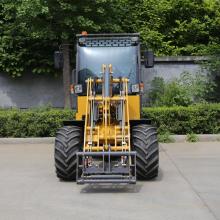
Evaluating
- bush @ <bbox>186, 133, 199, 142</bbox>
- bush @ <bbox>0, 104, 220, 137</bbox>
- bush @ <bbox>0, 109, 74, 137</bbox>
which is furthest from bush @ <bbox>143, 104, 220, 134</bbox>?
bush @ <bbox>0, 109, 74, 137</bbox>

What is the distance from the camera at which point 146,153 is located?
378 inches

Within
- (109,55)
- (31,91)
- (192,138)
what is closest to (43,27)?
(31,91)

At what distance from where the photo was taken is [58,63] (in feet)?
39.4

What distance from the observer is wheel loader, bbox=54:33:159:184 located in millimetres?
9180

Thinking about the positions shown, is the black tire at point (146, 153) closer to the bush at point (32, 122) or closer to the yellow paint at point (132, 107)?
the yellow paint at point (132, 107)

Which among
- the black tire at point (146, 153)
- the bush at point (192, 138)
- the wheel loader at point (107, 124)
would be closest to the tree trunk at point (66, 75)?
the bush at point (192, 138)

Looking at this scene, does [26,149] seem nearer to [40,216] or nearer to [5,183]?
[5,183]

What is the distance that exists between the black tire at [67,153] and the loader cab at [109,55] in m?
1.72

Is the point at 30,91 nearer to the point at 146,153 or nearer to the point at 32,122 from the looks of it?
the point at 32,122

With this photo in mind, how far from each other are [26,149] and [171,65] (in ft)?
19.4

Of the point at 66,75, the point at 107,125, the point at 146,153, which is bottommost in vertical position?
the point at 146,153

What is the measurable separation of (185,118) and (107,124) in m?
6.00

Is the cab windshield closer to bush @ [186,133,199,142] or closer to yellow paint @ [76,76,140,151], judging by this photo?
yellow paint @ [76,76,140,151]

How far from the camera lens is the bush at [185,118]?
50.7 feet
